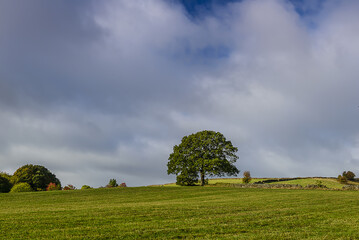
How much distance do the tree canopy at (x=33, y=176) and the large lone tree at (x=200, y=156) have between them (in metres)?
37.2

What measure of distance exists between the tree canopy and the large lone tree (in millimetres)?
37210

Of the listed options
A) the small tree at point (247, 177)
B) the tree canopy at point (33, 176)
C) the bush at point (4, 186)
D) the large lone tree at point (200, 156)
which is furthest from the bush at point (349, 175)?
the bush at point (4, 186)

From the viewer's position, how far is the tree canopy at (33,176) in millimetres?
84119

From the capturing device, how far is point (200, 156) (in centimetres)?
7006

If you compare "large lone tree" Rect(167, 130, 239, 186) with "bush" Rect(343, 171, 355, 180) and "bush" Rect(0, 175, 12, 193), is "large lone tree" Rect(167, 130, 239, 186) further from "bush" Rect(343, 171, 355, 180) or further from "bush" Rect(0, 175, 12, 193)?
"bush" Rect(343, 171, 355, 180)

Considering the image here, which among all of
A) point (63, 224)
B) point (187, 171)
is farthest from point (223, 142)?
point (63, 224)

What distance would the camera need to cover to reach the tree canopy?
276ft

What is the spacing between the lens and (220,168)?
6794cm

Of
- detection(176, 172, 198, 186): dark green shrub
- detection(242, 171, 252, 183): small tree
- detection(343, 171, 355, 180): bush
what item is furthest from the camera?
detection(343, 171, 355, 180): bush

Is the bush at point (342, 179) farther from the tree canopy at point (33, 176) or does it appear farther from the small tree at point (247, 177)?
the tree canopy at point (33, 176)

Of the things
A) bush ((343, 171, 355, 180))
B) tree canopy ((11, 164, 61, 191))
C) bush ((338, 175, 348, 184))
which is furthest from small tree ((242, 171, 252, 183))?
tree canopy ((11, 164, 61, 191))

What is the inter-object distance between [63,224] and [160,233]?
6319mm

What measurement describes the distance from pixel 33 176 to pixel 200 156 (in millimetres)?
46758

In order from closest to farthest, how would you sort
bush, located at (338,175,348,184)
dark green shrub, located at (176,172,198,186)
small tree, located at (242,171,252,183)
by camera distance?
1. dark green shrub, located at (176,172,198,186)
2. small tree, located at (242,171,252,183)
3. bush, located at (338,175,348,184)
